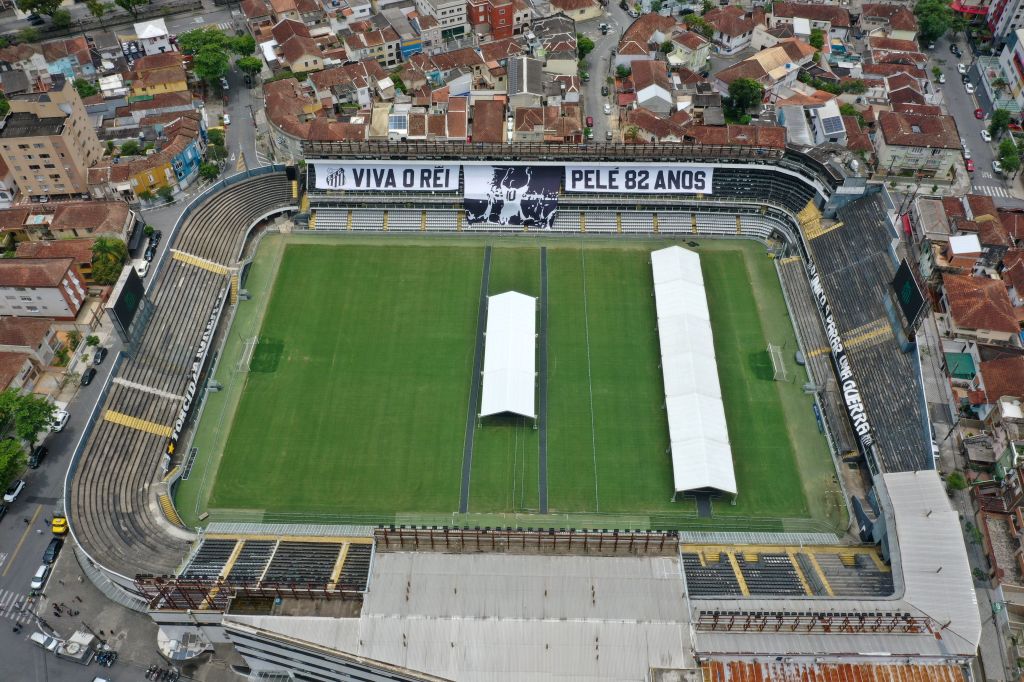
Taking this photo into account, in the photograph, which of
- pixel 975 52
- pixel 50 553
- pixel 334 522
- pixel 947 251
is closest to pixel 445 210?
pixel 334 522

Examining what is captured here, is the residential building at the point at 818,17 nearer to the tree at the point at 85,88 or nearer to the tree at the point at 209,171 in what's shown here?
the tree at the point at 209,171

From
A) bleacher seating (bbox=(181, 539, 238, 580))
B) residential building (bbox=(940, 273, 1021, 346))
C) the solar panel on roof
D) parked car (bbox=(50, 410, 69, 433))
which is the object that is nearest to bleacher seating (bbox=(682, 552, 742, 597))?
bleacher seating (bbox=(181, 539, 238, 580))

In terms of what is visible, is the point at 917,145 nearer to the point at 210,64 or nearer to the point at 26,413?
the point at 210,64

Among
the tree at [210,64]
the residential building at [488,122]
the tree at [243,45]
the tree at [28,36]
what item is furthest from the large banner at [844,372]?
the tree at [28,36]

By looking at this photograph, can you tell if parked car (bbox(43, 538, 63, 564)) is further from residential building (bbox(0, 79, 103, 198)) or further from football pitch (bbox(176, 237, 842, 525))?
residential building (bbox(0, 79, 103, 198))

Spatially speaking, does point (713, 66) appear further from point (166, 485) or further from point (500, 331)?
point (166, 485)
